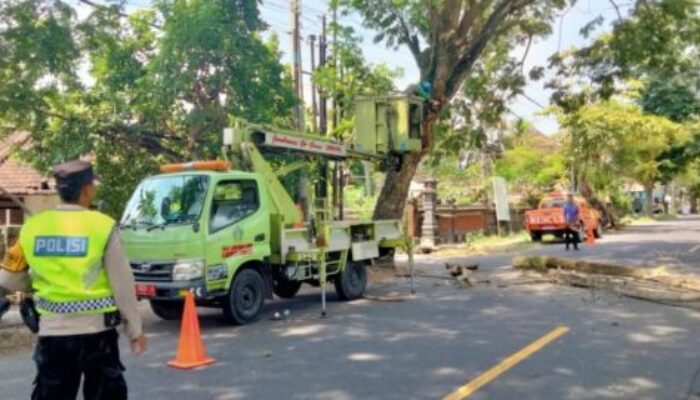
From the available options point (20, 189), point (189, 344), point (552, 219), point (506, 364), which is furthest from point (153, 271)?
point (552, 219)

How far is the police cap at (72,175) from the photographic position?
3990mm

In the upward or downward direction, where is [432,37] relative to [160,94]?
upward

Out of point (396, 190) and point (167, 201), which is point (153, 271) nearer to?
point (167, 201)

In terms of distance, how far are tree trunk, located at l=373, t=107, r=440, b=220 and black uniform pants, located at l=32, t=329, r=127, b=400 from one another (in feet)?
44.1

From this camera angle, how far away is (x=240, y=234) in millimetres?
10359

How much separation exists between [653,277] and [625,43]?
7.55m

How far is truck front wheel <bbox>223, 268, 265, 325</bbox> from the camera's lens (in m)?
10.2

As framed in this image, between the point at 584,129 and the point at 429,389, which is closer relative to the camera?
the point at 429,389

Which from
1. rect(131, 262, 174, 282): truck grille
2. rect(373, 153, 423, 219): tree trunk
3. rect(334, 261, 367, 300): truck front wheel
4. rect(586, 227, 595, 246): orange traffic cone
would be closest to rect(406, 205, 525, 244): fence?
rect(586, 227, 595, 246): orange traffic cone

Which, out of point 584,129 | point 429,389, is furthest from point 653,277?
point 584,129

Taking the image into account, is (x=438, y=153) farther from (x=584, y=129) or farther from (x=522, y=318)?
(x=584, y=129)

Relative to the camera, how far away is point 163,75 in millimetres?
14062

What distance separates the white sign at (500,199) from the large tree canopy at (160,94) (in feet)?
53.5

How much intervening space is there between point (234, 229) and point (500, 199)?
22179mm
